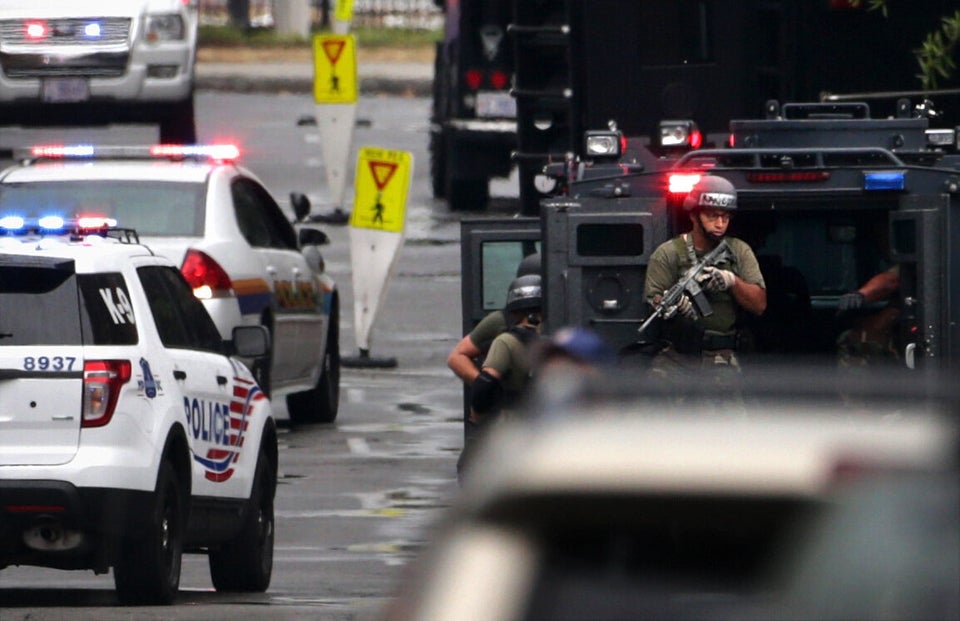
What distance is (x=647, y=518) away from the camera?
3.21 metres

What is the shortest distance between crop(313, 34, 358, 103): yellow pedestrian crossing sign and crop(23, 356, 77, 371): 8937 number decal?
528 inches

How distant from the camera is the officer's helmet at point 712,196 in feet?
31.6

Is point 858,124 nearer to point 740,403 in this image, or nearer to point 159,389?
point 159,389

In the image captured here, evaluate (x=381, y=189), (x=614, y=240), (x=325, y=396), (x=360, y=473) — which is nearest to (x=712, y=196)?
(x=614, y=240)

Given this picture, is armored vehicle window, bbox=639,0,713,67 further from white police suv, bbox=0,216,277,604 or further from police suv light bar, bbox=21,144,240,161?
white police suv, bbox=0,216,277,604

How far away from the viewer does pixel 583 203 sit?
1020cm

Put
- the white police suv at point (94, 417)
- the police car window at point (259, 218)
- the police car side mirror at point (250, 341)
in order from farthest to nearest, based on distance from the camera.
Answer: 1. the police car window at point (259, 218)
2. the police car side mirror at point (250, 341)
3. the white police suv at point (94, 417)

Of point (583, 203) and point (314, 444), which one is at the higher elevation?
point (583, 203)

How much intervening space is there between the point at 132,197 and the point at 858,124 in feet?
13.8

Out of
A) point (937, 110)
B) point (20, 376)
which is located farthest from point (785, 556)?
point (937, 110)

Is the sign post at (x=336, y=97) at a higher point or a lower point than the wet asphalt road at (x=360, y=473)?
higher

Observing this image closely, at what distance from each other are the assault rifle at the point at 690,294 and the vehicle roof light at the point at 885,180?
66cm

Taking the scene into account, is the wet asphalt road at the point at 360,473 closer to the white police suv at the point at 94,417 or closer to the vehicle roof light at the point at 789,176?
the white police suv at the point at 94,417

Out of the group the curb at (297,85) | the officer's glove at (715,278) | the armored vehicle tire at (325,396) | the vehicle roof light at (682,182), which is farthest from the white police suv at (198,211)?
the curb at (297,85)
